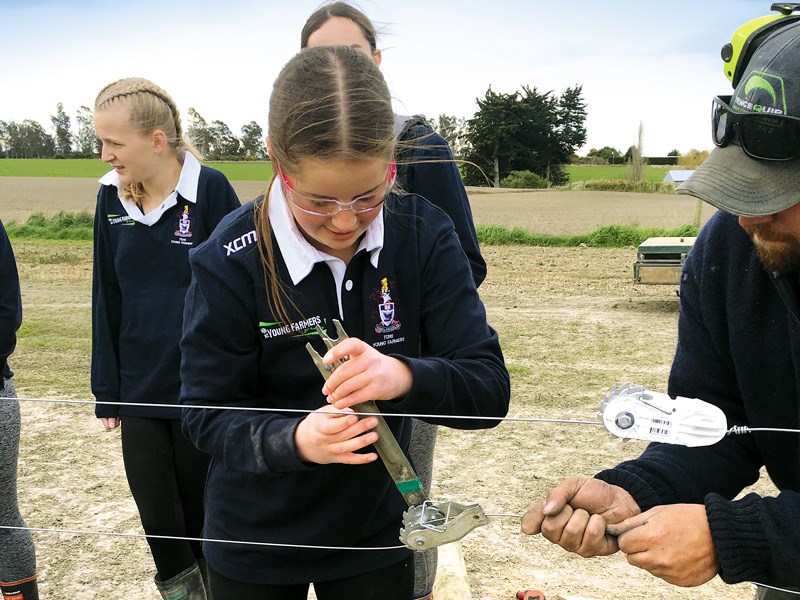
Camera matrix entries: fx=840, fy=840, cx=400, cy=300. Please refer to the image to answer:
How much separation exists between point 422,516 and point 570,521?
13.5 inches

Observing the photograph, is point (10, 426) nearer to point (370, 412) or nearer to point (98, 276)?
point (98, 276)

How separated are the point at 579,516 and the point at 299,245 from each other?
3.07 ft

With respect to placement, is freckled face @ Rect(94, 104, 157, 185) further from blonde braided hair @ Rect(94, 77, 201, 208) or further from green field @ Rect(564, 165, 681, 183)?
green field @ Rect(564, 165, 681, 183)

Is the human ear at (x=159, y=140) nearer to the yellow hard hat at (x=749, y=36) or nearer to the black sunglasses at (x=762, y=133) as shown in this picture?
the yellow hard hat at (x=749, y=36)

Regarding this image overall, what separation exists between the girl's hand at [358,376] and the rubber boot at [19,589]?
238 cm

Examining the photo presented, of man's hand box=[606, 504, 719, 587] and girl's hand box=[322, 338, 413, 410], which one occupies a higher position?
girl's hand box=[322, 338, 413, 410]

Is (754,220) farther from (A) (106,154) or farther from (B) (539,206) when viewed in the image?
(B) (539,206)

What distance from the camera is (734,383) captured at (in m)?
2.32

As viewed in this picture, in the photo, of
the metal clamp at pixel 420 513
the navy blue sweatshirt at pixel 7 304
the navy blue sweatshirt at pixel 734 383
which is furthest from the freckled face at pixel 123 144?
the navy blue sweatshirt at pixel 734 383

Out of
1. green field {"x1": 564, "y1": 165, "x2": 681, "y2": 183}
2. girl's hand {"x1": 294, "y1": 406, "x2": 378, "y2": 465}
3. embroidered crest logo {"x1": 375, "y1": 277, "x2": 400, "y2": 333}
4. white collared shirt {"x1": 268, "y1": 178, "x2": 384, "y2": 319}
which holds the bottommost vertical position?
girl's hand {"x1": 294, "y1": 406, "x2": 378, "y2": 465}

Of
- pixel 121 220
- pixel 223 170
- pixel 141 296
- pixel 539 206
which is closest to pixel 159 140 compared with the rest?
pixel 121 220

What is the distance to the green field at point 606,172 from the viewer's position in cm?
3688

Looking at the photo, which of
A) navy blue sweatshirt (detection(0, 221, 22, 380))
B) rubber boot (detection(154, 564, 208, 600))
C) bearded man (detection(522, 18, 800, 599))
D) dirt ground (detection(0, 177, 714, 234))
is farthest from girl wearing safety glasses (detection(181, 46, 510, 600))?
dirt ground (detection(0, 177, 714, 234))

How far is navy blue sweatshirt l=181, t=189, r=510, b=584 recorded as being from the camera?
2080 millimetres
